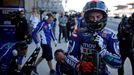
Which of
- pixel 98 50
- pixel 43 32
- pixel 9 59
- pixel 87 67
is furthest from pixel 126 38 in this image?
pixel 87 67

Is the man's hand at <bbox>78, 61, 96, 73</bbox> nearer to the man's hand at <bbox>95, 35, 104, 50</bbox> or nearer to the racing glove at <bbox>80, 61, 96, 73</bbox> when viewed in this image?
the racing glove at <bbox>80, 61, 96, 73</bbox>

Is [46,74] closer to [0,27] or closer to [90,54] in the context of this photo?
[0,27]

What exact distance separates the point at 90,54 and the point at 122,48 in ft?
12.9

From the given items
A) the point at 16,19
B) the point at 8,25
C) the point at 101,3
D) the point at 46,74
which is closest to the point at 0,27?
the point at 8,25

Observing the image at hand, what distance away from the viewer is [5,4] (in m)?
12.1

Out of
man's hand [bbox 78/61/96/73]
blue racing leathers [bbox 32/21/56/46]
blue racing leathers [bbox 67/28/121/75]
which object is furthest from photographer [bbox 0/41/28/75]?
man's hand [bbox 78/61/96/73]

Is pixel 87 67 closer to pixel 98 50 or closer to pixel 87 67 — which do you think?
pixel 87 67

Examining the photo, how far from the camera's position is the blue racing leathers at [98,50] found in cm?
348

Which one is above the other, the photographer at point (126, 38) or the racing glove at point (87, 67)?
the racing glove at point (87, 67)

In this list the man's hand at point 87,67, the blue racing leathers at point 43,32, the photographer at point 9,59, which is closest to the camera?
the man's hand at point 87,67

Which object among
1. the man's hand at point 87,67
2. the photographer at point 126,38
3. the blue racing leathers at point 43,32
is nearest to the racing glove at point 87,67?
the man's hand at point 87,67

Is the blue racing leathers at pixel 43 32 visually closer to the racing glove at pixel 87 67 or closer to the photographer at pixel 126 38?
the photographer at pixel 126 38

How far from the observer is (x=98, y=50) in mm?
3523

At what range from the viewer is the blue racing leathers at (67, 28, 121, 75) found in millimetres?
3484
